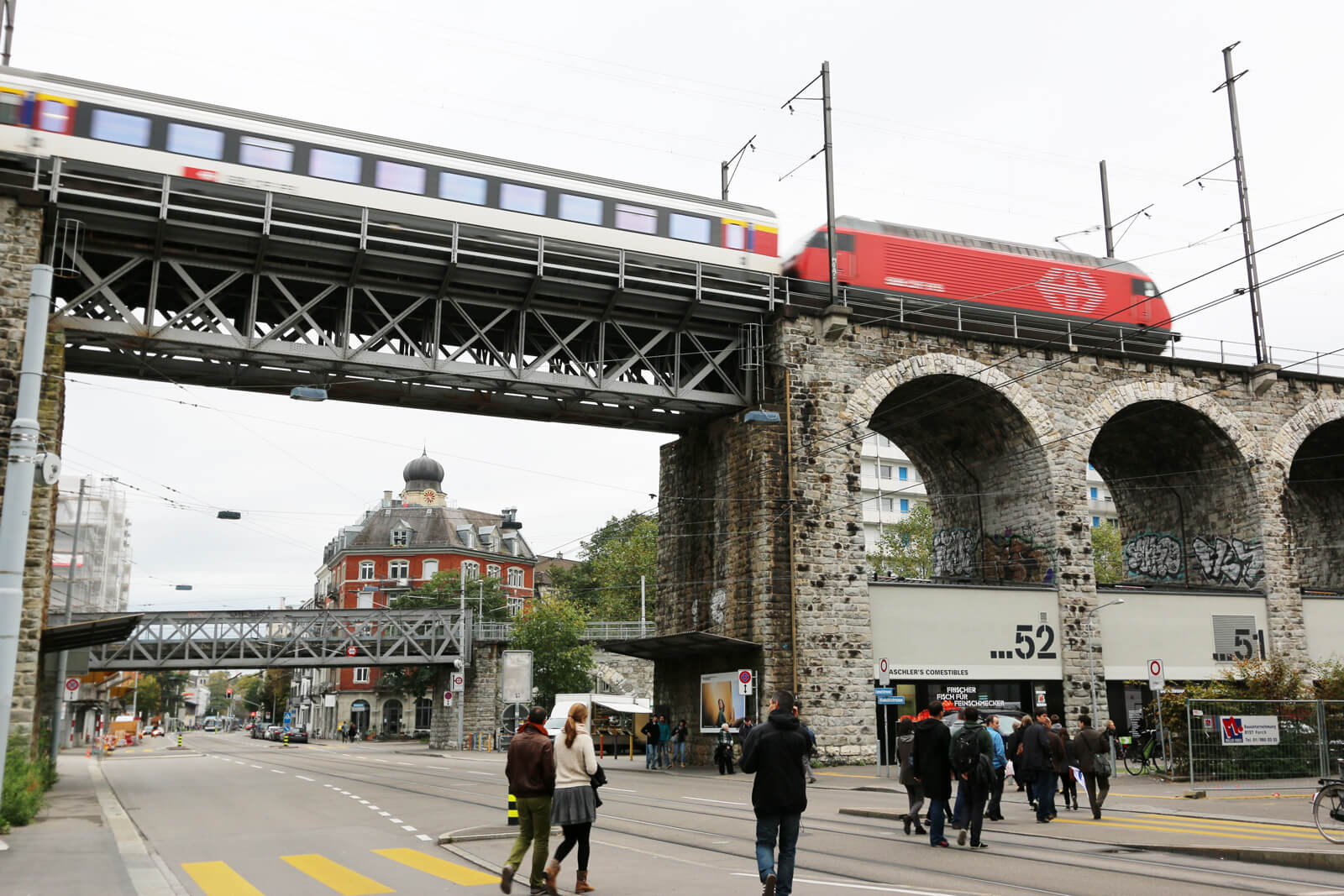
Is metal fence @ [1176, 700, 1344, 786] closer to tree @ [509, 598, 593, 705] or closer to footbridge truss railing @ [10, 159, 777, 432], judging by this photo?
footbridge truss railing @ [10, 159, 777, 432]

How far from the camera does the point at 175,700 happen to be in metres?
130

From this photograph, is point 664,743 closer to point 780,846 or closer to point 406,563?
point 780,846

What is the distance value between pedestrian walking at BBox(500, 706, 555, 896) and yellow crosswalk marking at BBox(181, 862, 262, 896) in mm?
2353

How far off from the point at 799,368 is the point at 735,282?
9.09ft

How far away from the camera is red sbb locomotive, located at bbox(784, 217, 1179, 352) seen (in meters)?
29.2

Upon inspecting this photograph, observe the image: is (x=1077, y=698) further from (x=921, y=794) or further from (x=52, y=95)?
(x=52, y=95)

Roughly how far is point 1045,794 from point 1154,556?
23.7 meters

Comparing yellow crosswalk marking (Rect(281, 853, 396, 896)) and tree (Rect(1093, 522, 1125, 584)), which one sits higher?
tree (Rect(1093, 522, 1125, 584))

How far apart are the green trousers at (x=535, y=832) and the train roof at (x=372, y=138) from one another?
1918 cm

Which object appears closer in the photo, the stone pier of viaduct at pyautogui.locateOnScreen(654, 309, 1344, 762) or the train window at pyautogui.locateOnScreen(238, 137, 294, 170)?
the train window at pyautogui.locateOnScreen(238, 137, 294, 170)

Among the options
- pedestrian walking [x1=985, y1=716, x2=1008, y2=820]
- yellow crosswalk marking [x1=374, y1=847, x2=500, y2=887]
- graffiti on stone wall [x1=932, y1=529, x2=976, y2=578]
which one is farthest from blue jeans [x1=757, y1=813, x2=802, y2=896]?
graffiti on stone wall [x1=932, y1=529, x2=976, y2=578]

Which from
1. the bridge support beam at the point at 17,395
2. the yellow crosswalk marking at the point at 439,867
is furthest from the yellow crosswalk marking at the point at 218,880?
the bridge support beam at the point at 17,395

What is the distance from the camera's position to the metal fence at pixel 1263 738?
795 inches

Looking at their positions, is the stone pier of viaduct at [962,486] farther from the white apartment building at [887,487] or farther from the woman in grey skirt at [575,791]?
the white apartment building at [887,487]
